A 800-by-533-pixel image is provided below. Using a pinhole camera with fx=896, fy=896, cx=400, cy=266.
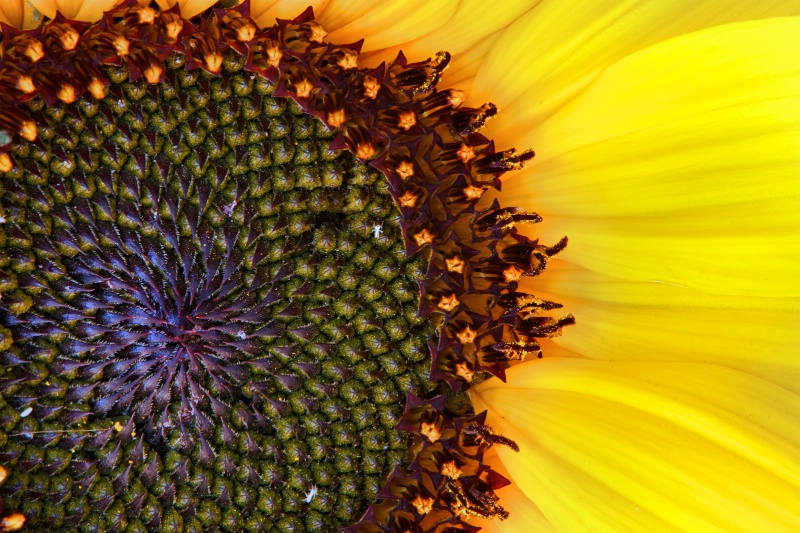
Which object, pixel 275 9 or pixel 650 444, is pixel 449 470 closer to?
pixel 650 444

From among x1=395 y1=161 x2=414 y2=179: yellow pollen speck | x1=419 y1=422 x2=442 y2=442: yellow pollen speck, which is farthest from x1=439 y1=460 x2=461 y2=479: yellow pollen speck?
x1=395 y1=161 x2=414 y2=179: yellow pollen speck

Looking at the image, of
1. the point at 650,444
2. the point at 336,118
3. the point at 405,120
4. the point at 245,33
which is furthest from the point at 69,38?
the point at 650,444

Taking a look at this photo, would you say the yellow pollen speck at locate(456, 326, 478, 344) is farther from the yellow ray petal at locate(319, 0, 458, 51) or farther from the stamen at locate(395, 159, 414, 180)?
the yellow ray petal at locate(319, 0, 458, 51)

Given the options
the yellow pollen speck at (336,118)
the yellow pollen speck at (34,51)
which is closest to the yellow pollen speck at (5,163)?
the yellow pollen speck at (34,51)

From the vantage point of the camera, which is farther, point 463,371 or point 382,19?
point 382,19

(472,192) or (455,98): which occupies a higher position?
(455,98)

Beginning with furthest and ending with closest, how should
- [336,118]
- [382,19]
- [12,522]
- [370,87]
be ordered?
1. [382,19]
2. [370,87]
3. [336,118]
4. [12,522]

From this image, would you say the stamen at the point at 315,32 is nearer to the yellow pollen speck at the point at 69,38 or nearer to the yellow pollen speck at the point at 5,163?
the yellow pollen speck at the point at 69,38

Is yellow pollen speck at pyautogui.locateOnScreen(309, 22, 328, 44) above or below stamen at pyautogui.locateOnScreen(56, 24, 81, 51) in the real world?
above
